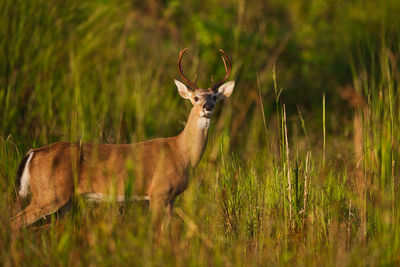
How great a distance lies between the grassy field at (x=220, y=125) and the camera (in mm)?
3867

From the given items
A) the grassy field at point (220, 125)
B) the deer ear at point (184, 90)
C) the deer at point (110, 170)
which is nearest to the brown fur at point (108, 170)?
the deer at point (110, 170)

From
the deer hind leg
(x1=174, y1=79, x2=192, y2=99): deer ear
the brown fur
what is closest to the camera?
the deer hind leg

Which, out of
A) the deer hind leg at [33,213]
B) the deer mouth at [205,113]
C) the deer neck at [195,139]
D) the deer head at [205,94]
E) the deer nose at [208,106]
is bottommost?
the deer hind leg at [33,213]

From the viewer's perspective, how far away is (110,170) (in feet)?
16.2

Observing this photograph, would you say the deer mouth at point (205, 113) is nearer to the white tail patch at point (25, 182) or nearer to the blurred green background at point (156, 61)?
the blurred green background at point (156, 61)

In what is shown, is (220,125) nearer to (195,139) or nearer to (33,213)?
(195,139)

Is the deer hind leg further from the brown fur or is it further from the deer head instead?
the deer head

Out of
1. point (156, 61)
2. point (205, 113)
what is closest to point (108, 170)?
point (205, 113)

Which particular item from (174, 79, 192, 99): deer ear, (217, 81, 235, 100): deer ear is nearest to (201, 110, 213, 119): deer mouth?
(174, 79, 192, 99): deer ear

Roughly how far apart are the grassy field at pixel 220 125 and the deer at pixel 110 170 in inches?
4.8

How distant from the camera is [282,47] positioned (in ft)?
33.6

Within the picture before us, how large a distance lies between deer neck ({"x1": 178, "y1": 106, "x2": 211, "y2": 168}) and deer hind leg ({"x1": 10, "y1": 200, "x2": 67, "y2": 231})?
46.0 inches

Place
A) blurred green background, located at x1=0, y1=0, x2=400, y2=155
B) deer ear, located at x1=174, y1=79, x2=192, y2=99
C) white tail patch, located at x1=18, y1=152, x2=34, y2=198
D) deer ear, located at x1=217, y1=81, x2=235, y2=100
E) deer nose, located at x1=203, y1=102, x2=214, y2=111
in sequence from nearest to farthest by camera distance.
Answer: white tail patch, located at x1=18, y1=152, x2=34, y2=198, deer nose, located at x1=203, y1=102, x2=214, y2=111, deer ear, located at x1=174, y1=79, x2=192, y2=99, deer ear, located at x1=217, y1=81, x2=235, y2=100, blurred green background, located at x1=0, y1=0, x2=400, y2=155

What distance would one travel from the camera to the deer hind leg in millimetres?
4586
